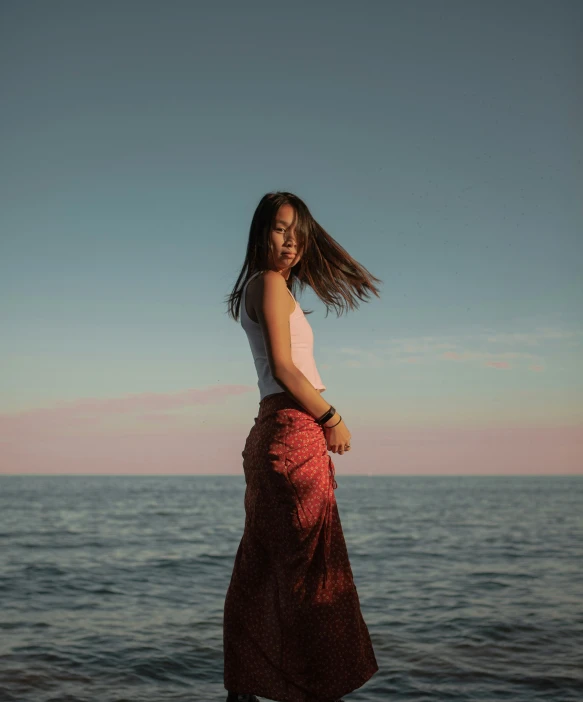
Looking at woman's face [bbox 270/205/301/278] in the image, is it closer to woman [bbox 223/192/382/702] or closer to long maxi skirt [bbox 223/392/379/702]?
woman [bbox 223/192/382/702]

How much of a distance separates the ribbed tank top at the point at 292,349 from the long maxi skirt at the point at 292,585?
0.28ft

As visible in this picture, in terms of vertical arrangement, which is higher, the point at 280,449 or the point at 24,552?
the point at 280,449

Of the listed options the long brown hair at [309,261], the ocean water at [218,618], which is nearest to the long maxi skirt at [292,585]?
the long brown hair at [309,261]

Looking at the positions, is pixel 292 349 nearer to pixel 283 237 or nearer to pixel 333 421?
pixel 333 421

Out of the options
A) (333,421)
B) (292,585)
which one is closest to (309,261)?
(333,421)

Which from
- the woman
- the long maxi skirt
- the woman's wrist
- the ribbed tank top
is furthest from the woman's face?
the woman's wrist

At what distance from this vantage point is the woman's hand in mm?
2900

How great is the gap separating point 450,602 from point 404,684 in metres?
3.69

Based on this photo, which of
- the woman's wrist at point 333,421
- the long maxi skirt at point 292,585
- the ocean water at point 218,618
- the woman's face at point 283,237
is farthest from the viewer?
the ocean water at point 218,618

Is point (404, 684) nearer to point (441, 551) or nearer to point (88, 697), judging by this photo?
point (88, 697)

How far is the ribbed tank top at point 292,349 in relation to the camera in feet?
9.61

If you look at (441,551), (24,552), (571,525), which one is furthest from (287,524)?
(571,525)

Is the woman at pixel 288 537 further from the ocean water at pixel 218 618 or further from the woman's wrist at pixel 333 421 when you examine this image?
the ocean water at pixel 218 618

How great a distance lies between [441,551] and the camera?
49.8 feet
